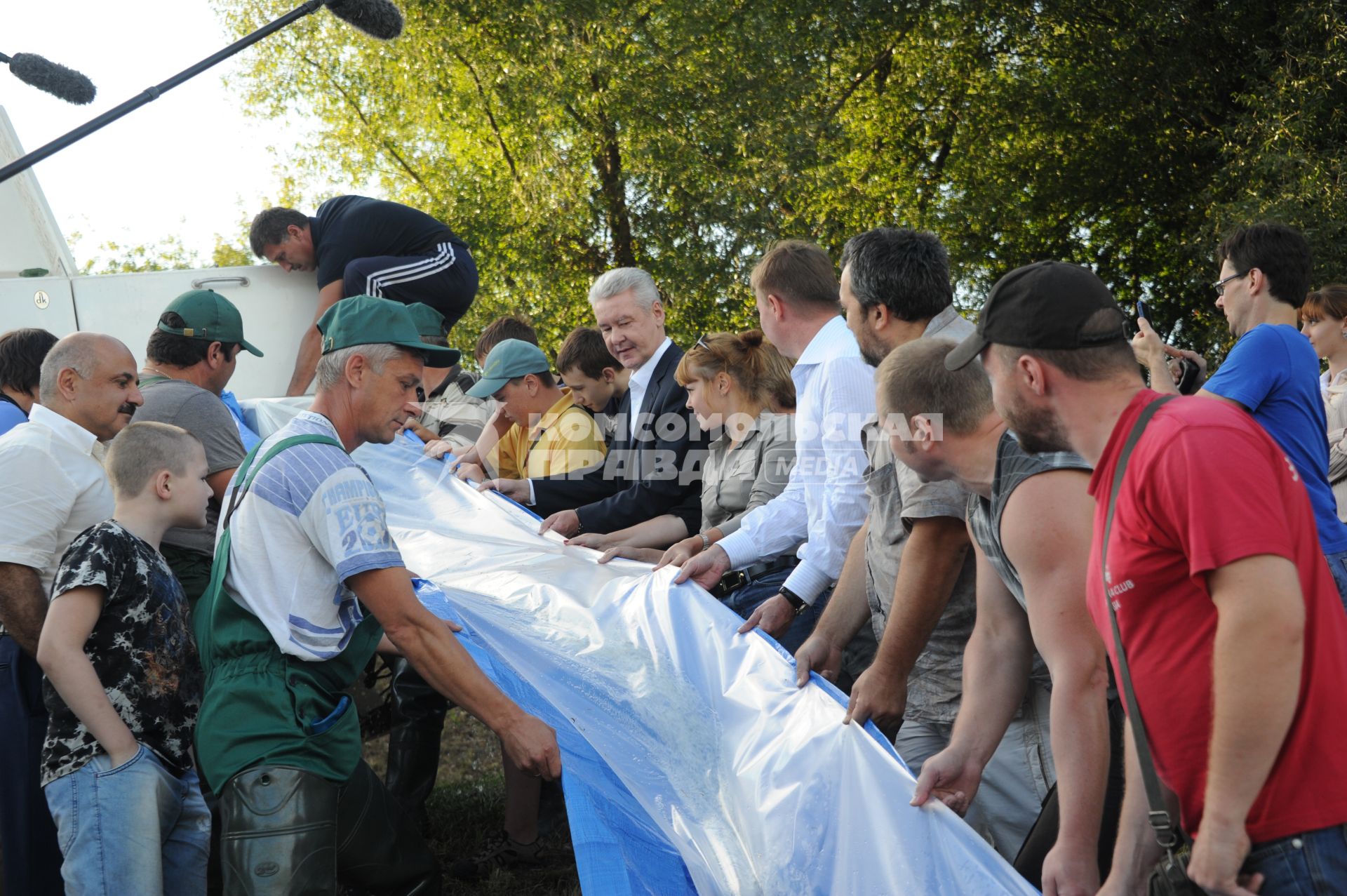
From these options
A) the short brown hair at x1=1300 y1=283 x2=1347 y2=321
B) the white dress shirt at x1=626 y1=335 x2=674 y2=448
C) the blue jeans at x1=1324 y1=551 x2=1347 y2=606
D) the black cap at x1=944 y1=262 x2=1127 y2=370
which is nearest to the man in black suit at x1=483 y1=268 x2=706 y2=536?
the white dress shirt at x1=626 y1=335 x2=674 y2=448

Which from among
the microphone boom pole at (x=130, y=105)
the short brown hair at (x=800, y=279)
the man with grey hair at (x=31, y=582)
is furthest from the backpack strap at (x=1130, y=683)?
the microphone boom pole at (x=130, y=105)

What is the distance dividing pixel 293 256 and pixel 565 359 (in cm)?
165

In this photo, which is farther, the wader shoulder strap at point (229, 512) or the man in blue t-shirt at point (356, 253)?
the man in blue t-shirt at point (356, 253)

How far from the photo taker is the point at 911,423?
101 inches

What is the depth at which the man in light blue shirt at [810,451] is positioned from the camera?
357 centimetres

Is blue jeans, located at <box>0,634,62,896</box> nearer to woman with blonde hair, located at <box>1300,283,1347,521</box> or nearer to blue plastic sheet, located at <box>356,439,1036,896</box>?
blue plastic sheet, located at <box>356,439,1036,896</box>

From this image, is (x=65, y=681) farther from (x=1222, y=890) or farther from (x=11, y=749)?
(x=1222, y=890)

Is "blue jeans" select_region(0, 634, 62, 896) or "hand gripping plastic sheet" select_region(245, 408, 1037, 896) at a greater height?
"hand gripping plastic sheet" select_region(245, 408, 1037, 896)

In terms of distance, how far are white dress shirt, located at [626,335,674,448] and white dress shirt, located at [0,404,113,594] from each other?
215cm

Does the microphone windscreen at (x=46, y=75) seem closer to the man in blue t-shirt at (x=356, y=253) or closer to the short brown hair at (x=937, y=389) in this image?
the man in blue t-shirt at (x=356, y=253)

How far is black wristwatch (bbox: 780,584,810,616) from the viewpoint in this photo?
3.58m

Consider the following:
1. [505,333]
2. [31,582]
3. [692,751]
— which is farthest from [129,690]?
[505,333]

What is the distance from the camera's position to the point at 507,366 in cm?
559

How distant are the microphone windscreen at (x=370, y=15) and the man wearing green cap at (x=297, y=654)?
8.30 feet
